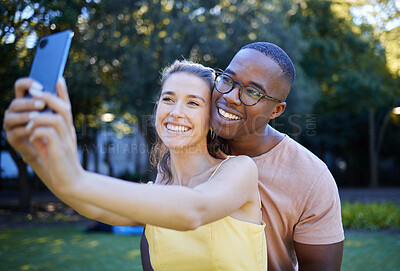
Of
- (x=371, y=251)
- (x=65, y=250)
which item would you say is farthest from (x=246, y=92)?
(x=65, y=250)

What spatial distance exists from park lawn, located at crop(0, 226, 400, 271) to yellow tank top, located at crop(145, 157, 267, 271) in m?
6.90

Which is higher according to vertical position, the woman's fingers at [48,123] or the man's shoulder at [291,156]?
the woman's fingers at [48,123]

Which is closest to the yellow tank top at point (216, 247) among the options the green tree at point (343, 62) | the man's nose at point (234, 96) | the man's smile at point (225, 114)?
the man's smile at point (225, 114)

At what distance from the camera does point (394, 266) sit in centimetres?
874

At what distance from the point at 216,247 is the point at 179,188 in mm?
664

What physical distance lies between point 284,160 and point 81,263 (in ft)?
24.5

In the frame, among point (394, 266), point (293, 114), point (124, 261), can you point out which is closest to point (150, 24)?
point (293, 114)

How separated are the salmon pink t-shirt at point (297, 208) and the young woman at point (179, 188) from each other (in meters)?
0.44

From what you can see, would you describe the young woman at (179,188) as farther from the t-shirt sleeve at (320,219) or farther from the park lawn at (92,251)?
the park lawn at (92,251)

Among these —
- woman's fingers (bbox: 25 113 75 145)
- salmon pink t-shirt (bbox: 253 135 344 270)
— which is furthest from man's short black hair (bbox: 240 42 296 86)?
woman's fingers (bbox: 25 113 75 145)

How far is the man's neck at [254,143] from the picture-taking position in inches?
112

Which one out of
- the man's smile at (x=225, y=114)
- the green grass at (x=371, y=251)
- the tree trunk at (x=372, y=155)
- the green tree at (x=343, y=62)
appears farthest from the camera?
the tree trunk at (x=372, y=155)

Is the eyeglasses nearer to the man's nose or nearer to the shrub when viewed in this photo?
the man's nose

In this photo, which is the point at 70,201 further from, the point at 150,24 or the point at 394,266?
the point at 150,24
